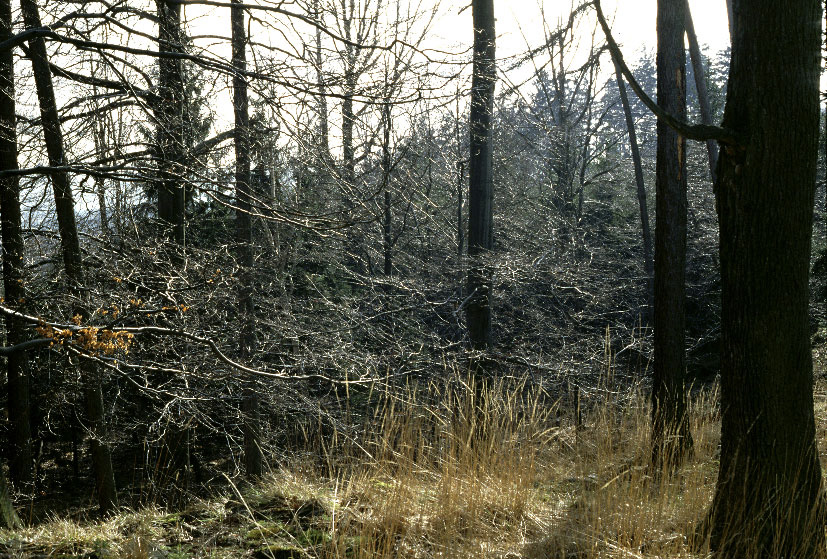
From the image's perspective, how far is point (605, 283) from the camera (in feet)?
40.0

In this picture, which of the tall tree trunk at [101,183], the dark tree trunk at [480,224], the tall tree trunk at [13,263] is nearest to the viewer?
the tall tree trunk at [101,183]

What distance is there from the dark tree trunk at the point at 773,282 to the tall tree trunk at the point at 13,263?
15.7 feet

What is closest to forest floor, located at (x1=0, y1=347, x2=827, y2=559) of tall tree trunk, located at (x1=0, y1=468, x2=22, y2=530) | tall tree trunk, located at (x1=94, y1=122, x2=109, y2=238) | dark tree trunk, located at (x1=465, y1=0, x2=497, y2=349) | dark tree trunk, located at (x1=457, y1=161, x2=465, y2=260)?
tall tree trunk, located at (x1=0, y1=468, x2=22, y2=530)

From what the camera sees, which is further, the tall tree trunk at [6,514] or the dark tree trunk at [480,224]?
the dark tree trunk at [480,224]

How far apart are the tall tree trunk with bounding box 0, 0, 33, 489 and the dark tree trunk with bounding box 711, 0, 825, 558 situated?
478cm

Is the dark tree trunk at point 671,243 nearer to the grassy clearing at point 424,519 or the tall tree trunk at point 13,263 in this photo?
the grassy clearing at point 424,519

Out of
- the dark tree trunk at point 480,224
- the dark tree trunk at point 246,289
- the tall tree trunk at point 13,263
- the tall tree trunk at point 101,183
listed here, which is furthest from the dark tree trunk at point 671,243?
the tall tree trunk at point 13,263

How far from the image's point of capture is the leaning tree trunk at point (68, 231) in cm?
616

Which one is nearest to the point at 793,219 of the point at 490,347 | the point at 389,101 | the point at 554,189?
the point at 389,101

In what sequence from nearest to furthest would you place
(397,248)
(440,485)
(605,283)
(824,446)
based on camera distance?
(440,485)
(824,446)
(605,283)
(397,248)

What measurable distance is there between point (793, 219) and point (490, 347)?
724 centimetres

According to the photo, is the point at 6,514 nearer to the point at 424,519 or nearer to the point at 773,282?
the point at 424,519

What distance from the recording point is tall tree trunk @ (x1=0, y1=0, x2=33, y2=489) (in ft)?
20.7

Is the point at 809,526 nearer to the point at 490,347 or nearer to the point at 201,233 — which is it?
the point at 490,347
